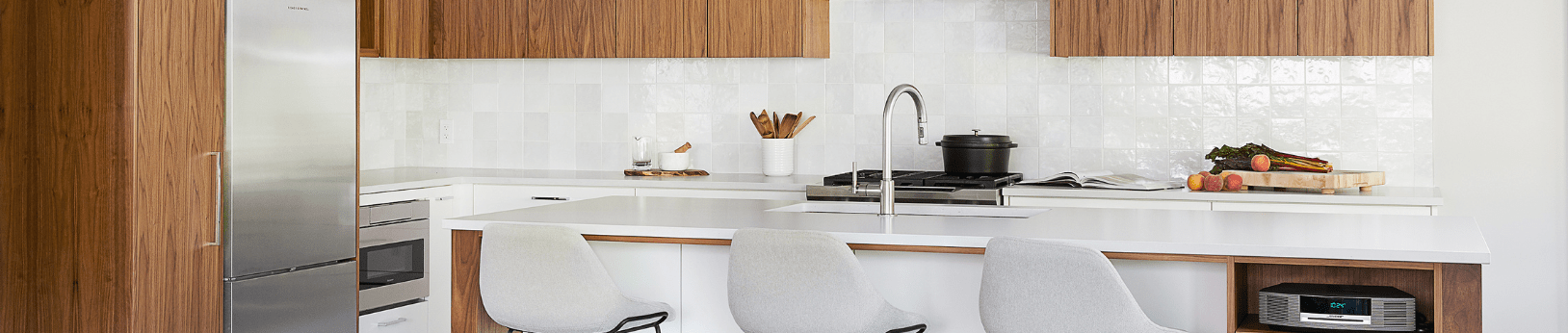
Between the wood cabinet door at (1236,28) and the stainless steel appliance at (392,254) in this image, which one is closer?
the wood cabinet door at (1236,28)

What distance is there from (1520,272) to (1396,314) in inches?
97.3

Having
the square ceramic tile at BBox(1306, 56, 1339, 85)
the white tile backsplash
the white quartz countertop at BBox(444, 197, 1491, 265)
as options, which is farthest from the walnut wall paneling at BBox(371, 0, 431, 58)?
the square ceramic tile at BBox(1306, 56, 1339, 85)

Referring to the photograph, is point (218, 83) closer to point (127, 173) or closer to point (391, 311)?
point (127, 173)

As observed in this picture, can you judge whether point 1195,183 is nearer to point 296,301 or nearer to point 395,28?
point 296,301

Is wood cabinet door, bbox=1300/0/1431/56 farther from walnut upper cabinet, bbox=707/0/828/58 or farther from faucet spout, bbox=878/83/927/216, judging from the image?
faucet spout, bbox=878/83/927/216

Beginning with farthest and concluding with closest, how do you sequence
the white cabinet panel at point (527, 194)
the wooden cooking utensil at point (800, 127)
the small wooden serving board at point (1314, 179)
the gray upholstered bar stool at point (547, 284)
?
the wooden cooking utensil at point (800, 127) → the white cabinet panel at point (527, 194) → the small wooden serving board at point (1314, 179) → the gray upholstered bar stool at point (547, 284)

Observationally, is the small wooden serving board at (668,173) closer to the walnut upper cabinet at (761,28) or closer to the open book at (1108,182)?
the walnut upper cabinet at (761,28)

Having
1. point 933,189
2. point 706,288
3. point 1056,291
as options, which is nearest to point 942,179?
point 933,189

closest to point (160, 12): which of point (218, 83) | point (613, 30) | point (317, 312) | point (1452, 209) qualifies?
point (218, 83)

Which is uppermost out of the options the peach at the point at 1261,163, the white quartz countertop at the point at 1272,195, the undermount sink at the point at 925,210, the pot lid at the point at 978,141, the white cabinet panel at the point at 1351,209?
the pot lid at the point at 978,141

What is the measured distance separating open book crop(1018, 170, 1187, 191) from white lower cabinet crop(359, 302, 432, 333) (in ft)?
7.24

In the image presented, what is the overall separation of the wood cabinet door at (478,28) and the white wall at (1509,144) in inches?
132

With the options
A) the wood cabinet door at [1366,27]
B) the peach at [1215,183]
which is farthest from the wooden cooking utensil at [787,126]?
the wood cabinet door at [1366,27]

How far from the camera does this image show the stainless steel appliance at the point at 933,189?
396cm
